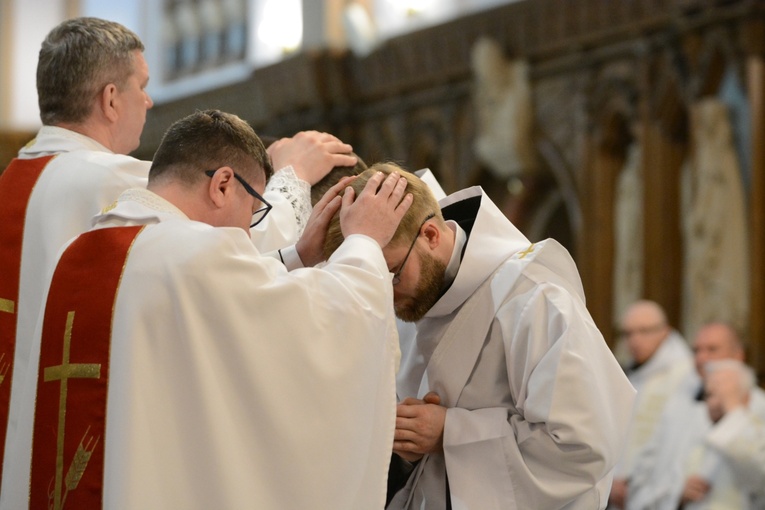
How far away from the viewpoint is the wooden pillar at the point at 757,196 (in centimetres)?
708

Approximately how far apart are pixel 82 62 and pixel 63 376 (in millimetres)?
969

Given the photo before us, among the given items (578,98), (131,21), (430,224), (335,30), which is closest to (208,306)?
(430,224)

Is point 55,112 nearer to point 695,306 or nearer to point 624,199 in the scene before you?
point 695,306

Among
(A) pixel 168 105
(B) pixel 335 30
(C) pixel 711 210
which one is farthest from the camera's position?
(A) pixel 168 105

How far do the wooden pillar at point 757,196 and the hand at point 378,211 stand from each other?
4764 millimetres

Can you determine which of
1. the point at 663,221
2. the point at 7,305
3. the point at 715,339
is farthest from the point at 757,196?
the point at 7,305

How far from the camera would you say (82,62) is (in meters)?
3.17

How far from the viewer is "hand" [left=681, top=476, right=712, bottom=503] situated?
19.6 feet

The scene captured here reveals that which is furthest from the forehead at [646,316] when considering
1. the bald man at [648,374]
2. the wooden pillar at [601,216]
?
the wooden pillar at [601,216]

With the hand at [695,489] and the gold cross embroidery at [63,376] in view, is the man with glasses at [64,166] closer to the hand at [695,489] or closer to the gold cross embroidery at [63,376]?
the gold cross embroidery at [63,376]

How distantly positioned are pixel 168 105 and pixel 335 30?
294 cm

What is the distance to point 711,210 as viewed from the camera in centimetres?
745

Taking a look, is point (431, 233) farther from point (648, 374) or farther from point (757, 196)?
point (757, 196)

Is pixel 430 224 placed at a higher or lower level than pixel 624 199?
higher
